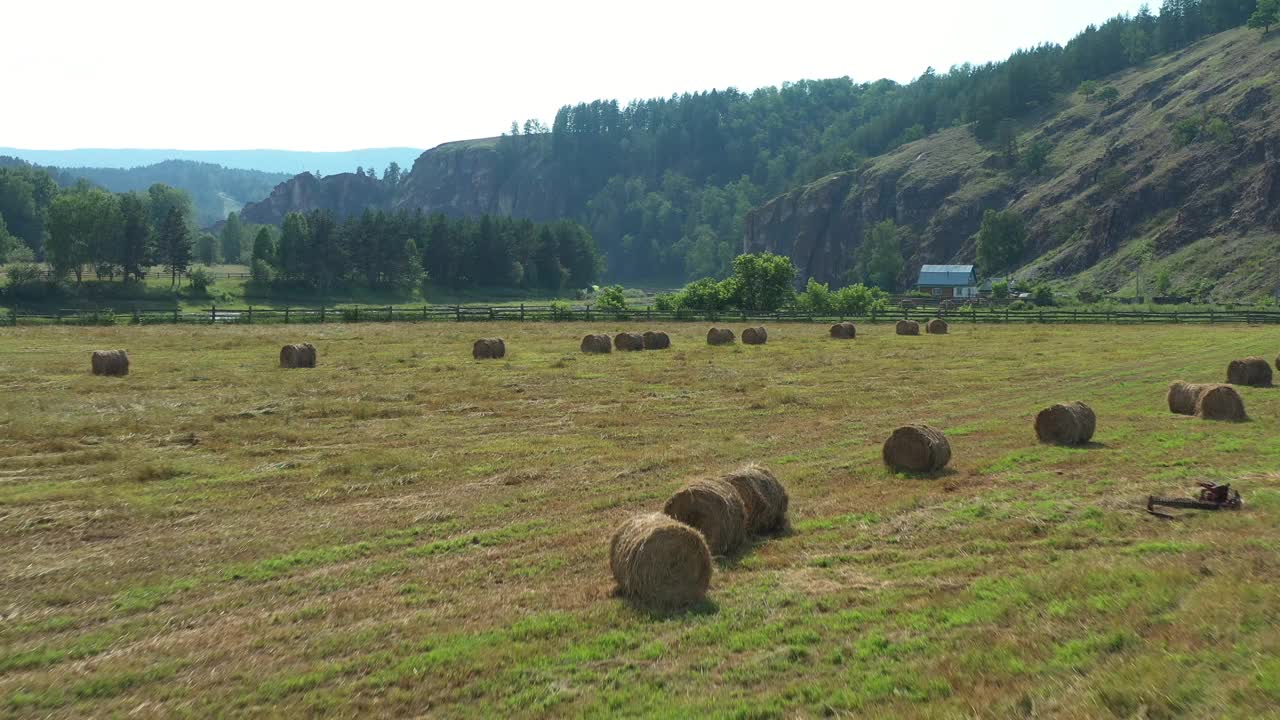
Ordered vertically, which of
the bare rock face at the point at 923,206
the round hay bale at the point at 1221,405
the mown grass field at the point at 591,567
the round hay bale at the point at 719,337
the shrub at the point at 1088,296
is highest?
the bare rock face at the point at 923,206

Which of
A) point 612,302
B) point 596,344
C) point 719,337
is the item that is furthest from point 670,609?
point 612,302

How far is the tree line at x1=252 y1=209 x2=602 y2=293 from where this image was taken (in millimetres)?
120188

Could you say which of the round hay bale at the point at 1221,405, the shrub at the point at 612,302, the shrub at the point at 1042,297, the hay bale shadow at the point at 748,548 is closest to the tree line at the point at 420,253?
the shrub at the point at 612,302

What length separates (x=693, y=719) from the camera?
7.89 meters

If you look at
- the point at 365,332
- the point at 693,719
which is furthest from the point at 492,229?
the point at 693,719

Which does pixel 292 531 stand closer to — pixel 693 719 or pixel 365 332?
pixel 693 719

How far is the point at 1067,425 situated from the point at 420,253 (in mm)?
120433

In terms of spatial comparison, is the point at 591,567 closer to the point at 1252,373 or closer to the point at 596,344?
the point at 1252,373

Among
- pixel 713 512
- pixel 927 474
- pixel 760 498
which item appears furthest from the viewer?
pixel 927 474

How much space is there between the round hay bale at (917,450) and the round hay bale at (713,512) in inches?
227

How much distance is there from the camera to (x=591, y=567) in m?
11.9

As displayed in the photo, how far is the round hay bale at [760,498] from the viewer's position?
13.2m

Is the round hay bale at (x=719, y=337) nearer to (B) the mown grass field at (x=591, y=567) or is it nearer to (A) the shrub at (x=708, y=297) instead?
(B) the mown grass field at (x=591, y=567)

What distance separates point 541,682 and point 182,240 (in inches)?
4632
